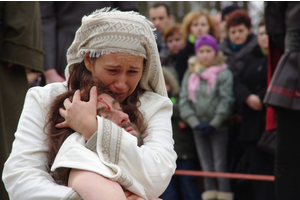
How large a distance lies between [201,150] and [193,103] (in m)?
0.49

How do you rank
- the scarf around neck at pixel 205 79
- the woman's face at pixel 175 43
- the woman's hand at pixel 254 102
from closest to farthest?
1. the woman's hand at pixel 254 102
2. the scarf around neck at pixel 205 79
3. the woman's face at pixel 175 43

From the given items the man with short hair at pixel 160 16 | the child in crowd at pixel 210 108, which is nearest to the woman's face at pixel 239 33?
the child in crowd at pixel 210 108

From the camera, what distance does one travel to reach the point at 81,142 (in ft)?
8.01

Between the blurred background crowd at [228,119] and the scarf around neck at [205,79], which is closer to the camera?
the blurred background crowd at [228,119]

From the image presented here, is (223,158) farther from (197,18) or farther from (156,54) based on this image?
(156,54)

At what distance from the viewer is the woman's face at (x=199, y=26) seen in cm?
642

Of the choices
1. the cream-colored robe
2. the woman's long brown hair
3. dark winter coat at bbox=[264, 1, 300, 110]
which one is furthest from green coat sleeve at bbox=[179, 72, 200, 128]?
the cream-colored robe

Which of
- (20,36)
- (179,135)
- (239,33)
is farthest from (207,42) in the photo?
(20,36)

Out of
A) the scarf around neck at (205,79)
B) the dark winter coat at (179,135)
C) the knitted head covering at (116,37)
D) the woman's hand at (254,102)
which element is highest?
the knitted head covering at (116,37)

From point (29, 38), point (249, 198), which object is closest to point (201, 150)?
point (249, 198)

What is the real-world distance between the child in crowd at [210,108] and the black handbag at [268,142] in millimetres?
493

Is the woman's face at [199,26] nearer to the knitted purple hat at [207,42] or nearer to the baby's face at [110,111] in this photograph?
the knitted purple hat at [207,42]

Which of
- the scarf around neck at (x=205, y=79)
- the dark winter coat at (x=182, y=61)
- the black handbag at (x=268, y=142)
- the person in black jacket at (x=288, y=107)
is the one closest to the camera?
the person in black jacket at (x=288, y=107)

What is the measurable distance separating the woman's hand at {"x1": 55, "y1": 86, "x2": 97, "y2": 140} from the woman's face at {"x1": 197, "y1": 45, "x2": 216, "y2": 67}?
337cm
